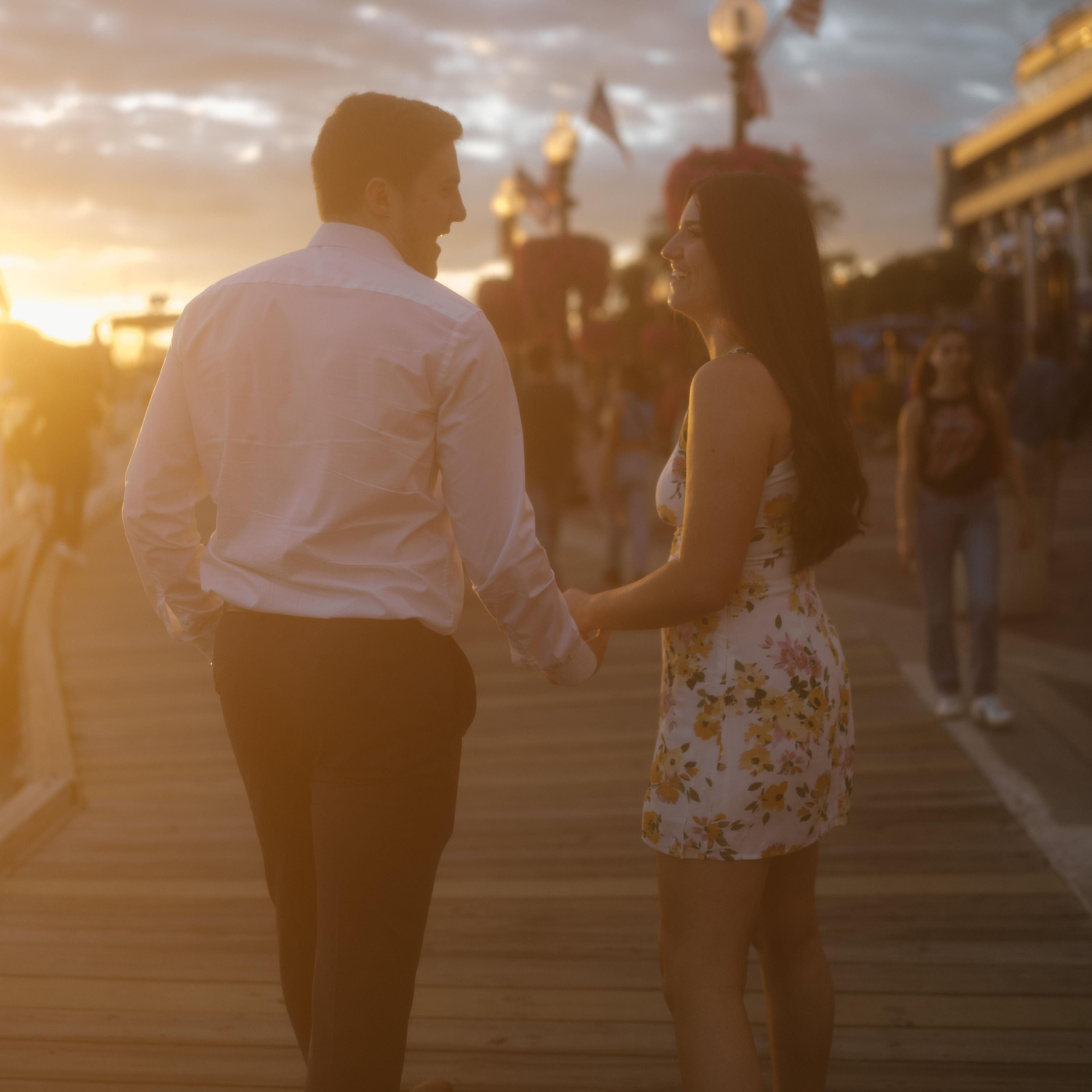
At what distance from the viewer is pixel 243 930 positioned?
4039 millimetres

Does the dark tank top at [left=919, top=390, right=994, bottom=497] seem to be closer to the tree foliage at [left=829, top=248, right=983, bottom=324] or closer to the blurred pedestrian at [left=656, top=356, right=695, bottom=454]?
the blurred pedestrian at [left=656, top=356, right=695, bottom=454]

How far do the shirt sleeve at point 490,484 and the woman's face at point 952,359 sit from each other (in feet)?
14.3

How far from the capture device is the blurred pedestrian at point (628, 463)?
33.8ft

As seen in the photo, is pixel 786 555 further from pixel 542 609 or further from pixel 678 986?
pixel 678 986

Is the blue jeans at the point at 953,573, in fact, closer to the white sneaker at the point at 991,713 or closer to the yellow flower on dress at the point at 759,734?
the white sneaker at the point at 991,713

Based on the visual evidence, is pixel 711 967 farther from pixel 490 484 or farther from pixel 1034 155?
pixel 1034 155

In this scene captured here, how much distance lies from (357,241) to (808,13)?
1116cm

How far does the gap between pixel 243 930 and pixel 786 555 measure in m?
2.52

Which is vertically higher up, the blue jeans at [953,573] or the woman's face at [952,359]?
the woman's face at [952,359]

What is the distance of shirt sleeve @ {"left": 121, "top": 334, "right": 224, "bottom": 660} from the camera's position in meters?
Result: 2.26

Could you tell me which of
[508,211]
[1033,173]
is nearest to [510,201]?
[508,211]

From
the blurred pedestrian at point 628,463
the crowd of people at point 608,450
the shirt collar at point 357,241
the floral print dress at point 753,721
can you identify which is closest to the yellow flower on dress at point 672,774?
the floral print dress at point 753,721

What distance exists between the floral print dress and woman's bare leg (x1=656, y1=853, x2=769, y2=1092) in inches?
1.8

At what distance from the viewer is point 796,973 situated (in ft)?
8.02
